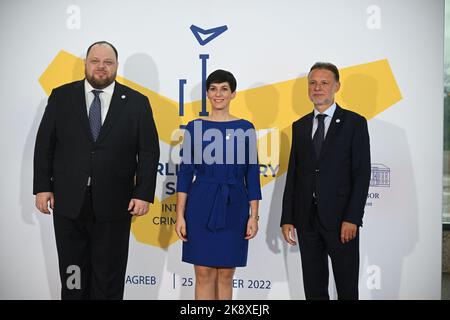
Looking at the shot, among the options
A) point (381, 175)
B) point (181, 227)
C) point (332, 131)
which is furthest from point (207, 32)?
point (381, 175)

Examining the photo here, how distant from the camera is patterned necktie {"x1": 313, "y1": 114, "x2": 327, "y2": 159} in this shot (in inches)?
133

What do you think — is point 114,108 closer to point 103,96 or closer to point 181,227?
point 103,96

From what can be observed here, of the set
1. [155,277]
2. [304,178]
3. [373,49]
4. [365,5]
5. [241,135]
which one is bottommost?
[155,277]

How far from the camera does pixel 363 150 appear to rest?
334 centimetres

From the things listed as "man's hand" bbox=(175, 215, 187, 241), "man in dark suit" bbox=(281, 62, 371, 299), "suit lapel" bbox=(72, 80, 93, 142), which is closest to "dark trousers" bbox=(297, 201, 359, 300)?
"man in dark suit" bbox=(281, 62, 371, 299)

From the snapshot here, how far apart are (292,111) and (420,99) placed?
2.77 feet

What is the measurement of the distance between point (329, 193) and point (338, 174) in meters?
0.13

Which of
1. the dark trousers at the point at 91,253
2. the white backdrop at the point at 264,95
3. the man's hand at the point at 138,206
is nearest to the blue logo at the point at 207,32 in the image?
the white backdrop at the point at 264,95

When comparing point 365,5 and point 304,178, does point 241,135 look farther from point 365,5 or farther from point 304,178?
point 365,5

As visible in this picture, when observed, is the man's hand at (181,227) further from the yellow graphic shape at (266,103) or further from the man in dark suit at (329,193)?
the man in dark suit at (329,193)

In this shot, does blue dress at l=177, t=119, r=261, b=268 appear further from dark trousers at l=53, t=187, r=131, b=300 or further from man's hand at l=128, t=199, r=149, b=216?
dark trousers at l=53, t=187, r=131, b=300

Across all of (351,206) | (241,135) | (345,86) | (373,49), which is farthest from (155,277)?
(373,49)

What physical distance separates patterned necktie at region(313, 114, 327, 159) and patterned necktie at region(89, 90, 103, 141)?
1.32m

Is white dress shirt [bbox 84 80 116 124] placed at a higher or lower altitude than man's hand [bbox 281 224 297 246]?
higher
